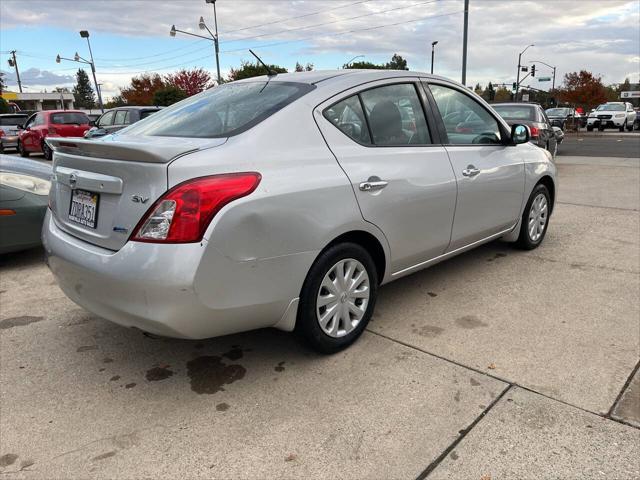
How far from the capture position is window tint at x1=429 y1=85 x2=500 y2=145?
3.77 meters

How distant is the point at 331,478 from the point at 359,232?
1.40 metres

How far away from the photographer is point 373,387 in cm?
272

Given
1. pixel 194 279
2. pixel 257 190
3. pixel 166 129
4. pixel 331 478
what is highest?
pixel 166 129

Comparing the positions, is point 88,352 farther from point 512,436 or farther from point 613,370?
point 613,370

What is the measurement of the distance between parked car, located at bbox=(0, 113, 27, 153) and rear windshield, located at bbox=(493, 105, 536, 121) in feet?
55.8

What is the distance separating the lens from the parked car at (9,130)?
18719 millimetres

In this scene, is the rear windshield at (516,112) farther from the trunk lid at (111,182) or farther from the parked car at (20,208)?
the trunk lid at (111,182)

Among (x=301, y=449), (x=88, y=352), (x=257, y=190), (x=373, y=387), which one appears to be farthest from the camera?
(x=88, y=352)

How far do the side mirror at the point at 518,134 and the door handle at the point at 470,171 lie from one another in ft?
2.38

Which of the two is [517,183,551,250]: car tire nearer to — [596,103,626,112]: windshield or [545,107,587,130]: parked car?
[545,107,587,130]: parked car

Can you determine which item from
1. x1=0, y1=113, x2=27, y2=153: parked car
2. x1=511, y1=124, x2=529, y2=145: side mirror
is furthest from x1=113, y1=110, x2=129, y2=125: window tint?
x1=511, y1=124, x2=529, y2=145: side mirror

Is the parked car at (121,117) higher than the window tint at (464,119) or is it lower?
higher

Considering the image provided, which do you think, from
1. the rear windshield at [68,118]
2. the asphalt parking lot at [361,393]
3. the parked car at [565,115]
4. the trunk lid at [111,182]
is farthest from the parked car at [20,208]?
the parked car at [565,115]

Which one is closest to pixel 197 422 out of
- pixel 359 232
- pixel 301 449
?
pixel 301 449
